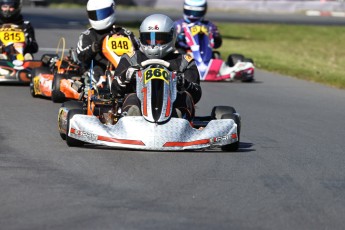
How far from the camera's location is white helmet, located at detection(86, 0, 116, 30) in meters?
12.5

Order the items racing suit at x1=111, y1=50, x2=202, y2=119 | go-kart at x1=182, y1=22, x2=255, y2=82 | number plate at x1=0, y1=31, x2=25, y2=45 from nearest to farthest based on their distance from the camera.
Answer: racing suit at x1=111, y1=50, x2=202, y2=119, number plate at x1=0, y1=31, x2=25, y2=45, go-kart at x1=182, y1=22, x2=255, y2=82

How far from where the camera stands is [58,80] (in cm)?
1241

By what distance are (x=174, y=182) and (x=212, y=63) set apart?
9791mm

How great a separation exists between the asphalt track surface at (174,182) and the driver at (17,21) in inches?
170

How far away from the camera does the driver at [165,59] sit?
8.93 meters

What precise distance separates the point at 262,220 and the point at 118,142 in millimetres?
2461

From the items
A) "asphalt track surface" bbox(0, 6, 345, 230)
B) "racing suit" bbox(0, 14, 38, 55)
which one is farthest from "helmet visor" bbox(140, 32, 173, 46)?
"racing suit" bbox(0, 14, 38, 55)

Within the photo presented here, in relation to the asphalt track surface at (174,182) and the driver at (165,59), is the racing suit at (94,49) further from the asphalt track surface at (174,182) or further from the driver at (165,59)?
the driver at (165,59)

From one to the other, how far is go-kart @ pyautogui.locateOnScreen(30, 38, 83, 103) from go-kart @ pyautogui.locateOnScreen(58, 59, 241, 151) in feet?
10.9

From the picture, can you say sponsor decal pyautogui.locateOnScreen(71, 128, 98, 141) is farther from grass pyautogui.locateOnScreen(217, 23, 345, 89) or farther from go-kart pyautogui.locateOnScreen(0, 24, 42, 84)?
grass pyautogui.locateOnScreen(217, 23, 345, 89)

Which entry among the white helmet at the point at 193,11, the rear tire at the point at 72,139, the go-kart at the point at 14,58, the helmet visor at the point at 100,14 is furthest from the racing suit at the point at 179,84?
the white helmet at the point at 193,11

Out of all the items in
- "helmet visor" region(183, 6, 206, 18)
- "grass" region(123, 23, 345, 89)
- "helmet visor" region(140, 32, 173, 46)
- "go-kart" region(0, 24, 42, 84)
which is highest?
"helmet visor" region(140, 32, 173, 46)

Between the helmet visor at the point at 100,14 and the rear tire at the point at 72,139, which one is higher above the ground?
the helmet visor at the point at 100,14

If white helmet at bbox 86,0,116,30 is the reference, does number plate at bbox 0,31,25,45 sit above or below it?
below
